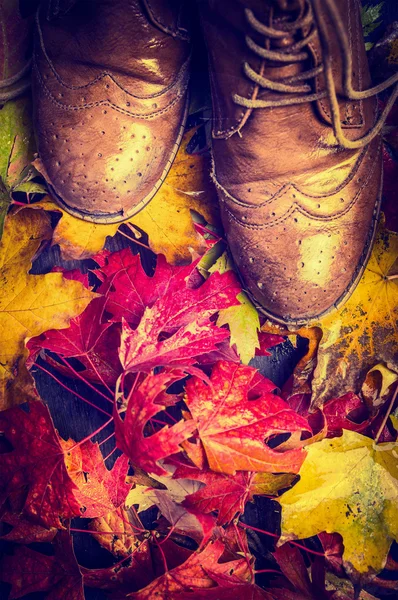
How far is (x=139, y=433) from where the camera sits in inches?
29.6

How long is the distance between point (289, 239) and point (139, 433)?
41cm

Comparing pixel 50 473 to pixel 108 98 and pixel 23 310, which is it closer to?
pixel 23 310

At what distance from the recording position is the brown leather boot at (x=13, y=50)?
35.2 inches

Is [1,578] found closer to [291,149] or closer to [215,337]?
[215,337]

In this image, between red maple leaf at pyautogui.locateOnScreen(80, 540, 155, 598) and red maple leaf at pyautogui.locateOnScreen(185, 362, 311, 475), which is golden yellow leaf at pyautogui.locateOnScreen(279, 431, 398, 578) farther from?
red maple leaf at pyautogui.locateOnScreen(80, 540, 155, 598)

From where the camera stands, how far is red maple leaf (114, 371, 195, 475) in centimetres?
73

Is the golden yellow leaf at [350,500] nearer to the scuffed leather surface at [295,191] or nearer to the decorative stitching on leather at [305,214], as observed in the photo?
the scuffed leather surface at [295,191]

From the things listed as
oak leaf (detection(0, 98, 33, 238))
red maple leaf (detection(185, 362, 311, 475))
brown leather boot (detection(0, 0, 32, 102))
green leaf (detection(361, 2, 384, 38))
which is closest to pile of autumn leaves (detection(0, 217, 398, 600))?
red maple leaf (detection(185, 362, 311, 475))

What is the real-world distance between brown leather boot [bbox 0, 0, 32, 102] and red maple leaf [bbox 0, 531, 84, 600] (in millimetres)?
804

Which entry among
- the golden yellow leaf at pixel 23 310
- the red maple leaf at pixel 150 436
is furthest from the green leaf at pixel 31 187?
the red maple leaf at pixel 150 436

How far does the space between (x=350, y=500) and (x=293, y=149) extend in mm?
606

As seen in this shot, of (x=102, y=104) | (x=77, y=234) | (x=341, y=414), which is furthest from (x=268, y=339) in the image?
(x=102, y=104)

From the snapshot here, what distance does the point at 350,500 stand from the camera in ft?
2.84

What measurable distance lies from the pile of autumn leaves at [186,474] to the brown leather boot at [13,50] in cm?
38
